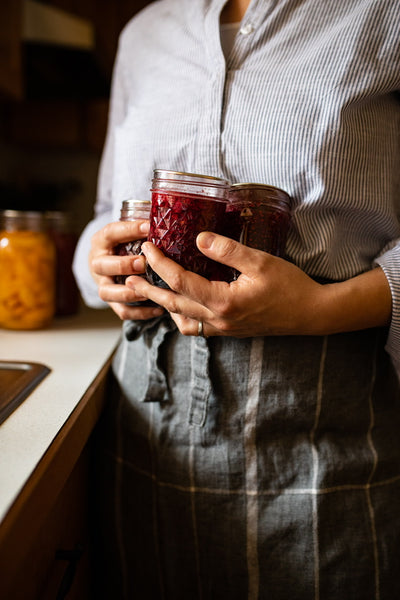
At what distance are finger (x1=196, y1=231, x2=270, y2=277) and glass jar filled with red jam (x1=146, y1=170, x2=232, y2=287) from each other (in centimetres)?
2

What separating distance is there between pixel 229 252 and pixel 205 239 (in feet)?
0.09

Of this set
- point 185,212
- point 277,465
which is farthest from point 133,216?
point 277,465

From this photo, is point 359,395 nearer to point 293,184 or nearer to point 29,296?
point 293,184

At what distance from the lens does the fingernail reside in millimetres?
482

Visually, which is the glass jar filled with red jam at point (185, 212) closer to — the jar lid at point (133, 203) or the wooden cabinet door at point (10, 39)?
the jar lid at point (133, 203)

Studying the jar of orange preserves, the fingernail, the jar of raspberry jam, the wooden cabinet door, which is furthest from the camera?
the wooden cabinet door

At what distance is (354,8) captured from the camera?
0.60m

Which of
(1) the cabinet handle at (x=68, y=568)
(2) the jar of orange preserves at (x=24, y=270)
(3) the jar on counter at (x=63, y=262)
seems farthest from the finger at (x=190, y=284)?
(3) the jar on counter at (x=63, y=262)

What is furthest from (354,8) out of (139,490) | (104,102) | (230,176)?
(104,102)

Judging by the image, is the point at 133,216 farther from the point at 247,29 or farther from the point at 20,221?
the point at 20,221

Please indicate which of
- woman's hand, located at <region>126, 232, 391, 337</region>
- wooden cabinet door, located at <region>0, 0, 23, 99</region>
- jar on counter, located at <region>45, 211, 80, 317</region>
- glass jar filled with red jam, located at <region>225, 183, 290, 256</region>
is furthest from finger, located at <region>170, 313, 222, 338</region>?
wooden cabinet door, located at <region>0, 0, 23, 99</region>

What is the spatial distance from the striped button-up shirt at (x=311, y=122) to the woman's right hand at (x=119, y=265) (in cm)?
13

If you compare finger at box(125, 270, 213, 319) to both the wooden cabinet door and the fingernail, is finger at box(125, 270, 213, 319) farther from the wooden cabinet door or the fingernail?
the wooden cabinet door

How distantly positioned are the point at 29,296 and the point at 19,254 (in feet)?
0.27
